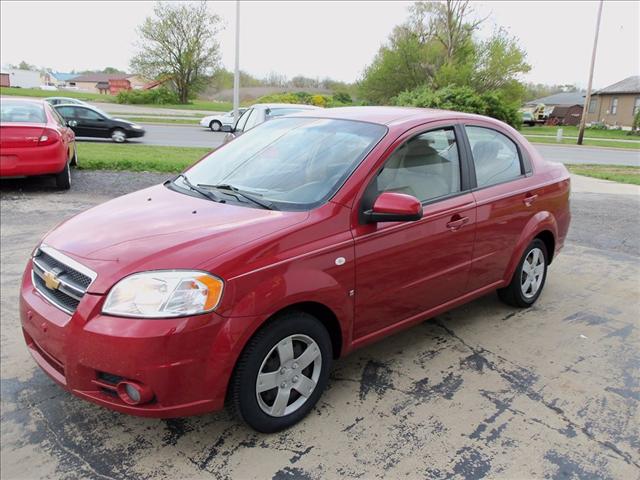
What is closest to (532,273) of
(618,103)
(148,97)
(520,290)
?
(520,290)

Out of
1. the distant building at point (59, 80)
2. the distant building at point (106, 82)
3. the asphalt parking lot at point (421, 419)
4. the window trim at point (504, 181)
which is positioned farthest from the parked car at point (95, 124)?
the distant building at point (59, 80)

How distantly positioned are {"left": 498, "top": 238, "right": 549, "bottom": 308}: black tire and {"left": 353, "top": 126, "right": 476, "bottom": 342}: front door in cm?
81

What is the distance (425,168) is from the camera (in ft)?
12.0

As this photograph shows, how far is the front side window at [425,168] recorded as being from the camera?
3381 mm

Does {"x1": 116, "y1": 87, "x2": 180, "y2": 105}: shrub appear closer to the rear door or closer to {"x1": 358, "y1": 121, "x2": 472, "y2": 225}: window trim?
the rear door

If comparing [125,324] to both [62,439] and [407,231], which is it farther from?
[407,231]

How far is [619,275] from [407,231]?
12.1ft

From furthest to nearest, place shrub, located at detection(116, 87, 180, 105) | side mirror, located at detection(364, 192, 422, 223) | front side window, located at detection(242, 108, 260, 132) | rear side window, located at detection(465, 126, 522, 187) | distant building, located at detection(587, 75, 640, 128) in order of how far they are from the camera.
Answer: distant building, located at detection(587, 75, 640, 128) < shrub, located at detection(116, 87, 180, 105) < front side window, located at detection(242, 108, 260, 132) < rear side window, located at detection(465, 126, 522, 187) < side mirror, located at detection(364, 192, 422, 223)

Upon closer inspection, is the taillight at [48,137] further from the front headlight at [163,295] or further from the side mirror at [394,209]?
the side mirror at [394,209]

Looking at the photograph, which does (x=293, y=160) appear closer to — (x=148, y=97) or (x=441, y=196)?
(x=441, y=196)

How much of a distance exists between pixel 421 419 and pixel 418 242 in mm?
1077

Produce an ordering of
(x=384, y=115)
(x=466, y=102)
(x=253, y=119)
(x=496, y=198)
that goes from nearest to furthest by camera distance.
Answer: (x=384, y=115) → (x=496, y=198) → (x=253, y=119) → (x=466, y=102)

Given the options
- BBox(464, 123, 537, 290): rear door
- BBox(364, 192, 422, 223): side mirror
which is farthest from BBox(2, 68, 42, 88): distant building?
BBox(364, 192, 422, 223): side mirror

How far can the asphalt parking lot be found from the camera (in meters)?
2.62
